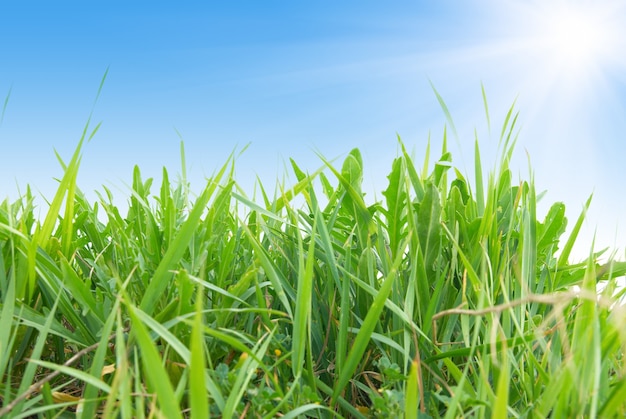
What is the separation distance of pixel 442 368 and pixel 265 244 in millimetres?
661

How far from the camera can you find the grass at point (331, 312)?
0.93 metres

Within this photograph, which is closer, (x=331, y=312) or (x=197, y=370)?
(x=197, y=370)

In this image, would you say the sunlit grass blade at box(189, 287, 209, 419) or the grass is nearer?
the sunlit grass blade at box(189, 287, 209, 419)

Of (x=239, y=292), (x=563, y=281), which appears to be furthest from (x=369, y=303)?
(x=563, y=281)

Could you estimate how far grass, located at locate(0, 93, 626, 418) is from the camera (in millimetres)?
933

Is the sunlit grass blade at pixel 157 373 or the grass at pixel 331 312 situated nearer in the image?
the sunlit grass blade at pixel 157 373

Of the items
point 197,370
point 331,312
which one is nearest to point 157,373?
point 197,370

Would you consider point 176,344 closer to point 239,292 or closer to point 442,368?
point 239,292

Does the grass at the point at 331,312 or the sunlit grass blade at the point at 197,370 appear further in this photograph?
the grass at the point at 331,312

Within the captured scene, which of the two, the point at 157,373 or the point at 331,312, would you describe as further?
the point at 331,312

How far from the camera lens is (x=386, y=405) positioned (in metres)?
0.91

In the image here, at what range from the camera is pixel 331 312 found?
124 centimetres

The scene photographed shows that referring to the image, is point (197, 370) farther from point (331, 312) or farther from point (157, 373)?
point (331, 312)

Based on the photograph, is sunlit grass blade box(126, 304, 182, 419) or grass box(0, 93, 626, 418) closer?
sunlit grass blade box(126, 304, 182, 419)
